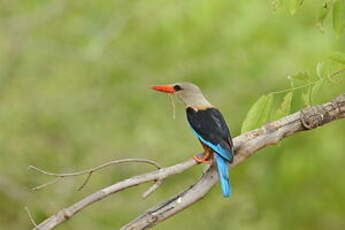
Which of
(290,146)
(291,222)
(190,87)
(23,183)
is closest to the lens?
(190,87)

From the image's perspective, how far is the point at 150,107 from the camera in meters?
9.39

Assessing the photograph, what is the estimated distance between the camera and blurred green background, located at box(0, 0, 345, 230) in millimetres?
8570

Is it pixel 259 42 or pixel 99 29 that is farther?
pixel 259 42

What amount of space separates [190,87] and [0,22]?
156 inches

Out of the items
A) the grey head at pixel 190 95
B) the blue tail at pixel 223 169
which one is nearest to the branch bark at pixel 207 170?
the blue tail at pixel 223 169

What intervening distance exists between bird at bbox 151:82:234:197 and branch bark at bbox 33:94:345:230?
0.51ft

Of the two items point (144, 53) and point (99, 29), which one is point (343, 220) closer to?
point (144, 53)

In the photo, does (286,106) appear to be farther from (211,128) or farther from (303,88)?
(211,128)

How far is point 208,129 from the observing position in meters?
4.92

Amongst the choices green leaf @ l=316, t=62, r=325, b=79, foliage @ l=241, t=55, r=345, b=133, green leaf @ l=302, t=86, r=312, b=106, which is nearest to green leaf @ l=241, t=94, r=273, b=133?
foliage @ l=241, t=55, r=345, b=133

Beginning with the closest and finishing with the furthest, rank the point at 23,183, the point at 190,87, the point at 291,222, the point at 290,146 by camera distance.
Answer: the point at 190,87, the point at 23,183, the point at 290,146, the point at 291,222

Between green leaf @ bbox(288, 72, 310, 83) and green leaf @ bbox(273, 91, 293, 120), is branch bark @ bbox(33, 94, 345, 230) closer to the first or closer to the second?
green leaf @ bbox(273, 91, 293, 120)

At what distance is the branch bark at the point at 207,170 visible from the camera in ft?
11.6

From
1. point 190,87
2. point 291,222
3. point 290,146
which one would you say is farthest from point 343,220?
point 190,87
